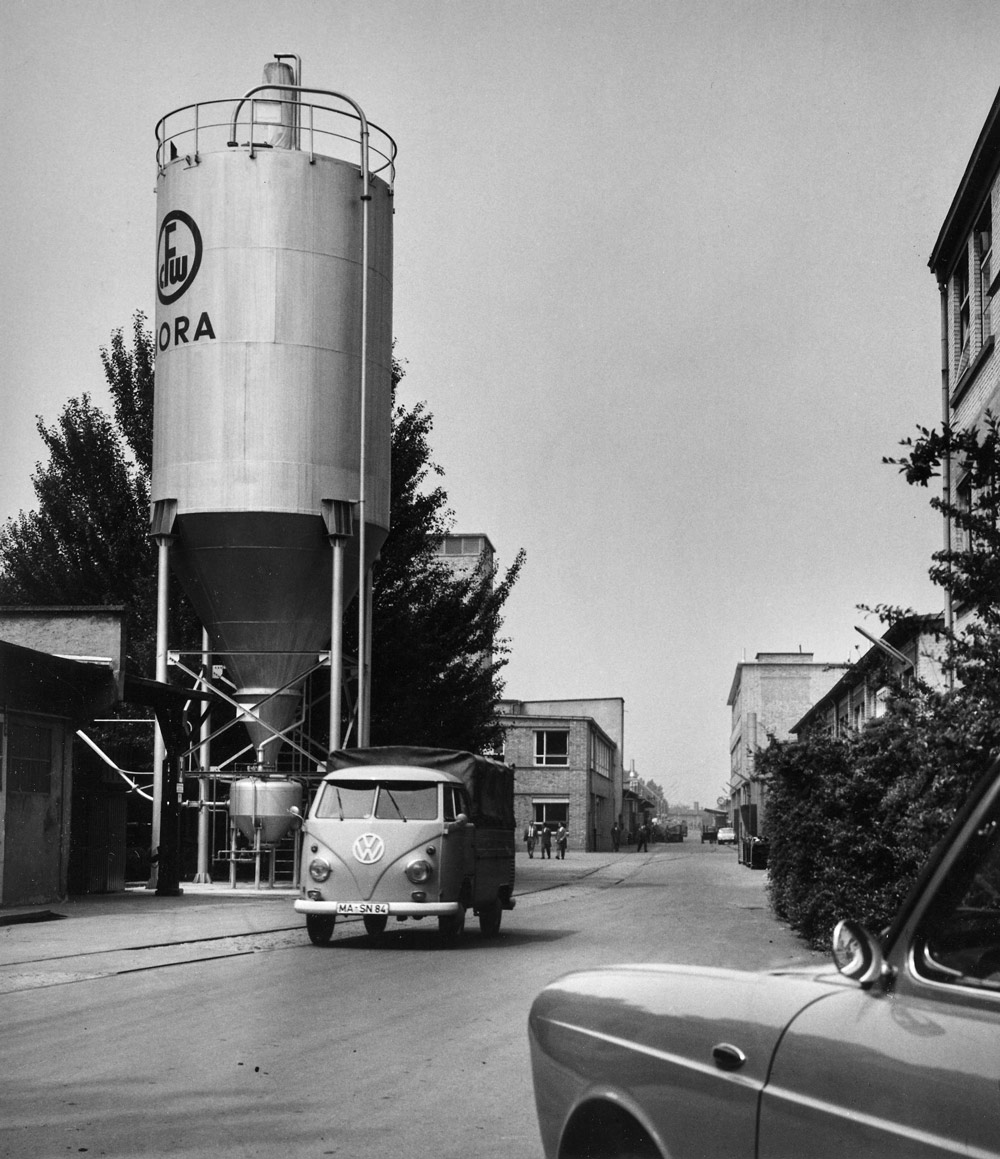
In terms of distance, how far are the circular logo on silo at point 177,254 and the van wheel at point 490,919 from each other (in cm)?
1257

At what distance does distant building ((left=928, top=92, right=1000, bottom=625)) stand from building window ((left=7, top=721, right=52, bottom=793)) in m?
12.9

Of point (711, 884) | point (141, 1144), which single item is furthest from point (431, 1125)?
point (711, 884)

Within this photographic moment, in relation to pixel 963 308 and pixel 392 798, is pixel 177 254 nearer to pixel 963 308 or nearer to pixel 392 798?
pixel 392 798

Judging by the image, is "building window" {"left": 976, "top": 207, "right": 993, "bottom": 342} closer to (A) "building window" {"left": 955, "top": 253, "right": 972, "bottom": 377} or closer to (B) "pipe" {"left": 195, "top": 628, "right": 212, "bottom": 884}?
(A) "building window" {"left": 955, "top": 253, "right": 972, "bottom": 377}

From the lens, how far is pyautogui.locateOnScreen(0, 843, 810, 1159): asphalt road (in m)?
6.52

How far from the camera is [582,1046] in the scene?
3742mm

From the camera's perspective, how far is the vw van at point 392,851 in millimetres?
16766

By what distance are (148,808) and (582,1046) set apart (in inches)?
1142

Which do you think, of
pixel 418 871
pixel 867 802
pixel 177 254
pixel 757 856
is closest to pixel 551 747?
pixel 757 856

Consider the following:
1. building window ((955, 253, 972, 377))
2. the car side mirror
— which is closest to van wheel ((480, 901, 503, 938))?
building window ((955, 253, 972, 377))

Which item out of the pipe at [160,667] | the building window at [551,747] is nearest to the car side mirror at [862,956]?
the pipe at [160,667]

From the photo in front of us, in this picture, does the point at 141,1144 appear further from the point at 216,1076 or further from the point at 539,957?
the point at 539,957

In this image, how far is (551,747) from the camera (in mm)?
80688

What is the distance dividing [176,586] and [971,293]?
20.6 m
